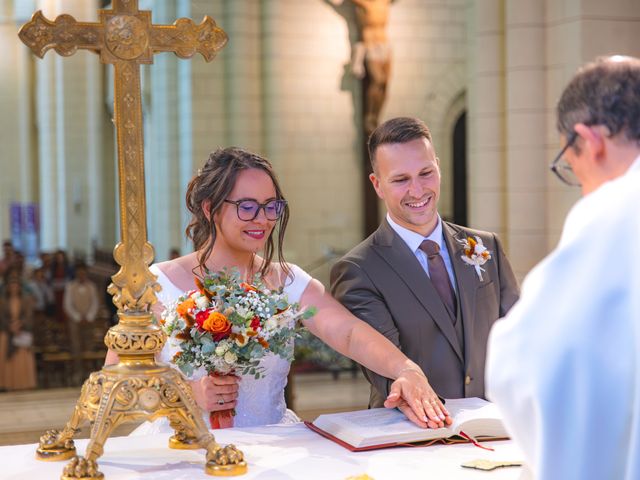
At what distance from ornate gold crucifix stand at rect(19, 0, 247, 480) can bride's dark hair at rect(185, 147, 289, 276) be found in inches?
35.3

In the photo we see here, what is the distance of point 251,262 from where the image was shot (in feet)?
12.4

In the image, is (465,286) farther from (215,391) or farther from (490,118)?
(490,118)

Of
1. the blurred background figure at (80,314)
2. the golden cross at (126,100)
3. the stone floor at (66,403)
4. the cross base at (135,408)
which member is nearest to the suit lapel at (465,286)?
the cross base at (135,408)

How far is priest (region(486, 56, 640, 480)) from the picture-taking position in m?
1.79

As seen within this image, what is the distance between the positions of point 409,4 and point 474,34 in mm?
4743

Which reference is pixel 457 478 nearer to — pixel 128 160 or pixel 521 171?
pixel 128 160

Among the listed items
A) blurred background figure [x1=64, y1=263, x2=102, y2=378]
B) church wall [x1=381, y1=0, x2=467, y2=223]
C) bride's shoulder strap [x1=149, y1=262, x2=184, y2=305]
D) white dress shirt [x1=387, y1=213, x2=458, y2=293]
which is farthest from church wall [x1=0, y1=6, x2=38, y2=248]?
white dress shirt [x1=387, y1=213, x2=458, y2=293]

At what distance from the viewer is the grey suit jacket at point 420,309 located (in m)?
3.64

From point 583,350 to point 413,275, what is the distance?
192 cm

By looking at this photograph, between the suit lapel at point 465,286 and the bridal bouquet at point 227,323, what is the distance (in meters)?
0.86

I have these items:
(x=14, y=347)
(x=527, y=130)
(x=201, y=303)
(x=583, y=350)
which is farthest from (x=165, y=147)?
(x=583, y=350)

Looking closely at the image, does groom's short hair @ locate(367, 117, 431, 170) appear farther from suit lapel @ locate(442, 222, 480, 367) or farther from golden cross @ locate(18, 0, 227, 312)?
golden cross @ locate(18, 0, 227, 312)

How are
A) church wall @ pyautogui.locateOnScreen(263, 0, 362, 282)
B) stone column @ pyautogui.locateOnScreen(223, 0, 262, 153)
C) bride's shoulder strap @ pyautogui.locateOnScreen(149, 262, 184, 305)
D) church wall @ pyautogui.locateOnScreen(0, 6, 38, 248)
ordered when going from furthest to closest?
church wall @ pyautogui.locateOnScreen(0, 6, 38, 248) < church wall @ pyautogui.locateOnScreen(263, 0, 362, 282) < stone column @ pyautogui.locateOnScreen(223, 0, 262, 153) < bride's shoulder strap @ pyautogui.locateOnScreen(149, 262, 184, 305)

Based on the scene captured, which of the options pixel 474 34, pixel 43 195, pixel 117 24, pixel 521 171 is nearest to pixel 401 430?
pixel 117 24
